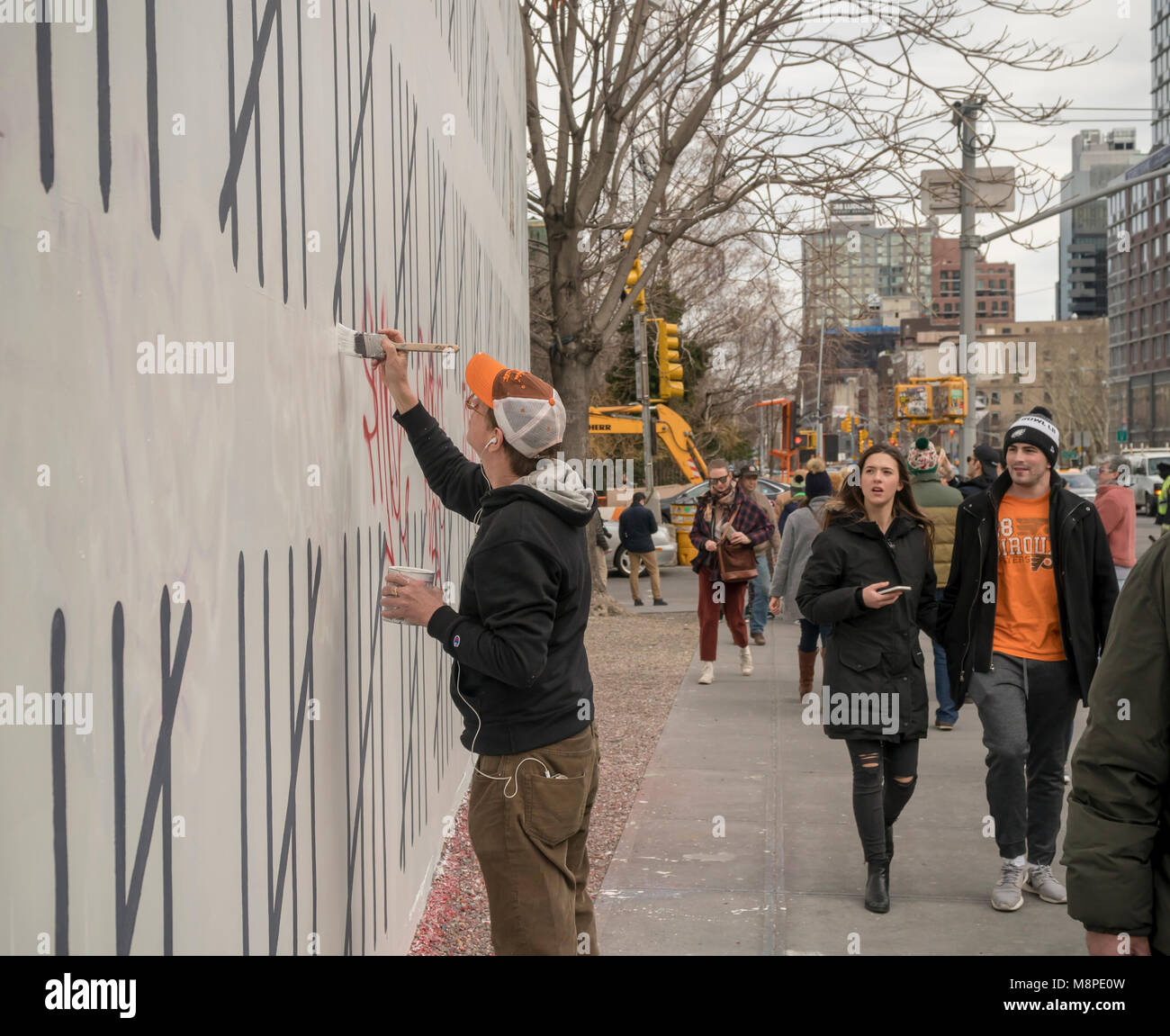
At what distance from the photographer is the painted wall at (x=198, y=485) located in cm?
147

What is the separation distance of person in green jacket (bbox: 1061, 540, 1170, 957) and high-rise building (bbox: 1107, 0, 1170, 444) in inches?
3962

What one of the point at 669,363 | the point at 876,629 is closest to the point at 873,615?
the point at 876,629

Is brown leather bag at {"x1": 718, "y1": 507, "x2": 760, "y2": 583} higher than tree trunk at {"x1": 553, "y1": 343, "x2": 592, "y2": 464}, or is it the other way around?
tree trunk at {"x1": 553, "y1": 343, "x2": 592, "y2": 464}

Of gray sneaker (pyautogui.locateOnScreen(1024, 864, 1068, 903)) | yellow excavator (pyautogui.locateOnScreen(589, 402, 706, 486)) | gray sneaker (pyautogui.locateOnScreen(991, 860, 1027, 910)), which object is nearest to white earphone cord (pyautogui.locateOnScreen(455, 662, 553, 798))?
gray sneaker (pyautogui.locateOnScreen(991, 860, 1027, 910))

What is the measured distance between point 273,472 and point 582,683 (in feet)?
3.51

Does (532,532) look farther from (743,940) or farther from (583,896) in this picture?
(743,940)

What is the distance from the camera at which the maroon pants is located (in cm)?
1063

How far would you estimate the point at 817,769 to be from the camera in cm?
756

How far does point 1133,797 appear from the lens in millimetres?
2250

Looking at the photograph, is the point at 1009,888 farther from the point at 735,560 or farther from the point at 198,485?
the point at 735,560

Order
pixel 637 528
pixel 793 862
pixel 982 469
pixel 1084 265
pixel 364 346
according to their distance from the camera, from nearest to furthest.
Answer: pixel 364 346 < pixel 793 862 < pixel 982 469 < pixel 637 528 < pixel 1084 265

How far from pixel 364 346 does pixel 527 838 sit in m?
1.43

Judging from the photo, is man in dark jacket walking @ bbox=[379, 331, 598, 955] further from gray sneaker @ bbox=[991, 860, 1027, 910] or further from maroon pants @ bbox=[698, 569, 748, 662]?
maroon pants @ bbox=[698, 569, 748, 662]

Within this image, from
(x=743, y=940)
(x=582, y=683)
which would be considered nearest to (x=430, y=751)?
(x=743, y=940)
